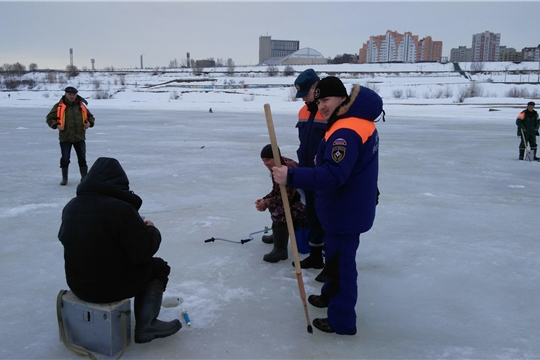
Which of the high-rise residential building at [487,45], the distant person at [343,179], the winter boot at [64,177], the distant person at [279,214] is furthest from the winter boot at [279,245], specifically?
the high-rise residential building at [487,45]

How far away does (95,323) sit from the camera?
299 cm

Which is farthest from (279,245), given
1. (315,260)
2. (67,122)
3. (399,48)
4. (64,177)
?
(399,48)

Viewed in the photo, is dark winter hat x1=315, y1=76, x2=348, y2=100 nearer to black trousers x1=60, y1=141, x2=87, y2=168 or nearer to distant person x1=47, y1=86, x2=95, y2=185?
distant person x1=47, y1=86, x2=95, y2=185

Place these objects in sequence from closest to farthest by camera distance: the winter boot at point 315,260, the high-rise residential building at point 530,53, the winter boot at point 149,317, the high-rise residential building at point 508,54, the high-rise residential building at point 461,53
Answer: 1. the winter boot at point 149,317
2. the winter boot at point 315,260
3. the high-rise residential building at point 530,53
4. the high-rise residential building at point 508,54
5. the high-rise residential building at point 461,53

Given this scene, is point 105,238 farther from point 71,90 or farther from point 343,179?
point 71,90

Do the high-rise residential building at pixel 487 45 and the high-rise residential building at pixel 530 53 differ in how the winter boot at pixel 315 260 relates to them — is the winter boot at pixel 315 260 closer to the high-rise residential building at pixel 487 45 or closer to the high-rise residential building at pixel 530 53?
the high-rise residential building at pixel 530 53

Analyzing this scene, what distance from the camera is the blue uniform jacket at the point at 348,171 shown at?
9.39 ft

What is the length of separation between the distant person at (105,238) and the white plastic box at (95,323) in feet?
0.18

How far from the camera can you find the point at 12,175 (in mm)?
8641

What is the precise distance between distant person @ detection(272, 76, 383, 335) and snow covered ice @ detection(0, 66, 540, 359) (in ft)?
0.92

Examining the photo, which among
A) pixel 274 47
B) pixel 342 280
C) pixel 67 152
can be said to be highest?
pixel 274 47

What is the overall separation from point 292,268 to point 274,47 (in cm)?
14776

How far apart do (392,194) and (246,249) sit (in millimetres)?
3143

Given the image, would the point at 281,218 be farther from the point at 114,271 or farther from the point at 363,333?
the point at 114,271
